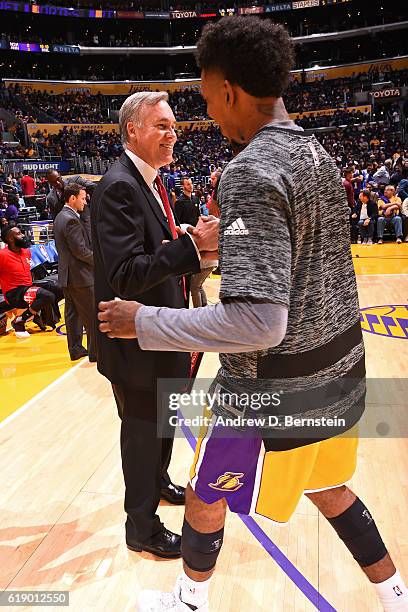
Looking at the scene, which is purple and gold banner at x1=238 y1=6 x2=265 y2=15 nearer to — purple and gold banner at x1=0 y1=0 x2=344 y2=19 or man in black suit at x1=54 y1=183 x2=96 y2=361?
purple and gold banner at x1=0 y1=0 x2=344 y2=19

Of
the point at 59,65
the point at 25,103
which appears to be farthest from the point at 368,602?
the point at 59,65

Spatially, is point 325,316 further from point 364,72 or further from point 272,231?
point 364,72

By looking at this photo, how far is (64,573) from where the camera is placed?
6.67 feet

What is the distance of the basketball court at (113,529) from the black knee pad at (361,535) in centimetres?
49

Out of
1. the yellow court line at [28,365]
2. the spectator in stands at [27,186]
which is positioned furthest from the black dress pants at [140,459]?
the spectator in stands at [27,186]

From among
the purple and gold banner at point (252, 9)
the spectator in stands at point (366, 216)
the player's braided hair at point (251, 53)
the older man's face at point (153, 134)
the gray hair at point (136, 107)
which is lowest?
the spectator in stands at point (366, 216)

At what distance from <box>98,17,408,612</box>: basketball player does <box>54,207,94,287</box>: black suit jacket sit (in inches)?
136

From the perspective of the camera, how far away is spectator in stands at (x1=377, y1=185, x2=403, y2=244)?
34.5 ft

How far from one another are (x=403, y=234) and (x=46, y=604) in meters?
10.4

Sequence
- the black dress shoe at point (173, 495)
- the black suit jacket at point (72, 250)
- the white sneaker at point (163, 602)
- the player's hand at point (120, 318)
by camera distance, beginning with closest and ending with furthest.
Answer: the player's hand at point (120, 318) → the white sneaker at point (163, 602) → the black dress shoe at point (173, 495) → the black suit jacket at point (72, 250)

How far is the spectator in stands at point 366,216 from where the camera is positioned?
10570 millimetres

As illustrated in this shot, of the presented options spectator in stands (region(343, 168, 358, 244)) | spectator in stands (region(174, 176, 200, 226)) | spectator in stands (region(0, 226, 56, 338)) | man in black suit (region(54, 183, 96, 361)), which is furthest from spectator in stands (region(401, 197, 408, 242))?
man in black suit (region(54, 183, 96, 361))

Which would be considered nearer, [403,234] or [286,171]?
[286,171]

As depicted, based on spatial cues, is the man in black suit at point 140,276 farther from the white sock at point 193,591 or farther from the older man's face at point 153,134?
the white sock at point 193,591
